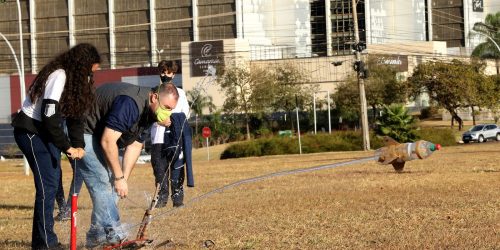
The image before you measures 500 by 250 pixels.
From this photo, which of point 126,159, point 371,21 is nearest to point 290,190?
point 126,159

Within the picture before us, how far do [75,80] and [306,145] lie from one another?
45.5 meters

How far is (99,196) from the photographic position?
26.8 feet

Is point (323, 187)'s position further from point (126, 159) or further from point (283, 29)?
point (283, 29)

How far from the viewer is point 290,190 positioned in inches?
571

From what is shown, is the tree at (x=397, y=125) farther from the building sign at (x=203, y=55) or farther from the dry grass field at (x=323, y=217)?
the building sign at (x=203, y=55)

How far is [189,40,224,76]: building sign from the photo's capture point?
3607 inches

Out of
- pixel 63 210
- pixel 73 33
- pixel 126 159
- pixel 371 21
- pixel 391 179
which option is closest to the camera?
pixel 126 159

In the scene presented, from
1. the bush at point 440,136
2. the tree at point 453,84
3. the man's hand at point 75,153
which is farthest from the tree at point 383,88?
the man's hand at point 75,153

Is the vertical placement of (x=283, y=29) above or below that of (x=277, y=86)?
above

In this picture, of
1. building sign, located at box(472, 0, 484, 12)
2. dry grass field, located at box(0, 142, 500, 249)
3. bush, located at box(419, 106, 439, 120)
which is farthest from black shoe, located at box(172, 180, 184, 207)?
building sign, located at box(472, 0, 484, 12)

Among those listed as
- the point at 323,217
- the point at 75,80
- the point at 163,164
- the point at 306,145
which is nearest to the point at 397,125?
the point at 306,145

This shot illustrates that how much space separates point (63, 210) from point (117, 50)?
9166cm

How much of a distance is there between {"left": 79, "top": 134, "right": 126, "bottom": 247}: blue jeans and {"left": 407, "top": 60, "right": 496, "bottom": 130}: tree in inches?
2621

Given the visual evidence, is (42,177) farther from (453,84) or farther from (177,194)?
(453,84)
